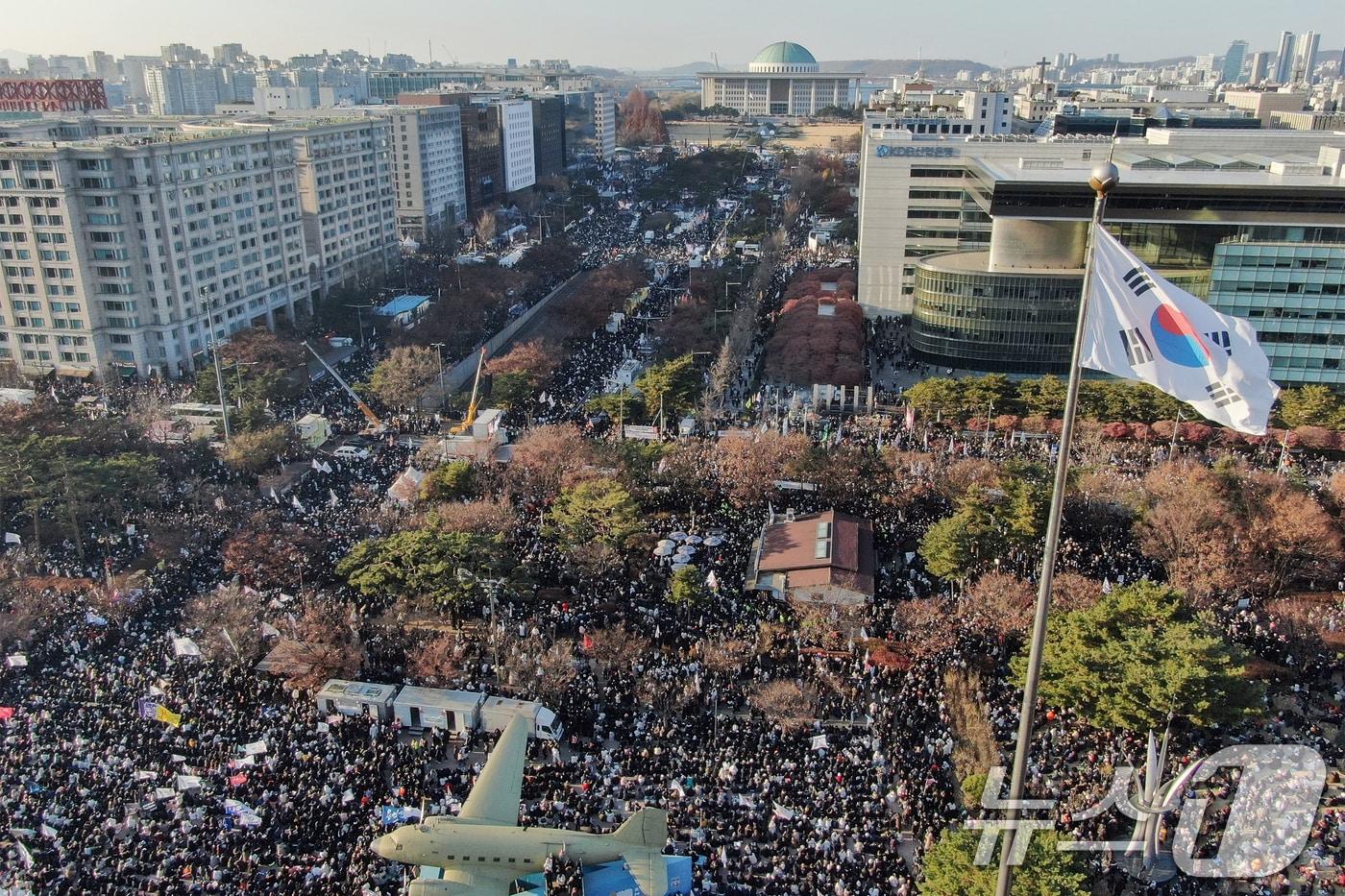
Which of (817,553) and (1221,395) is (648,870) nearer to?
(1221,395)

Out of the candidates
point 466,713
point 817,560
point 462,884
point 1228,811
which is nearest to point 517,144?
point 817,560

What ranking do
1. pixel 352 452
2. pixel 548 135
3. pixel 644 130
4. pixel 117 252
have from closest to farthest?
1. pixel 352 452
2. pixel 117 252
3. pixel 548 135
4. pixel 644 130

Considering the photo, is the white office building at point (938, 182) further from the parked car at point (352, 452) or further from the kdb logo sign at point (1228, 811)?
the kdb logo sign at point (1228, 811)

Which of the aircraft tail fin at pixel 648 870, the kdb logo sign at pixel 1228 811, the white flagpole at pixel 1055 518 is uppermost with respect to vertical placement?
the white flagpole at pixel 1055 518

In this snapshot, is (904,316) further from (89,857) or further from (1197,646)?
(89,857)

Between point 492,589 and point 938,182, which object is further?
point 938,182

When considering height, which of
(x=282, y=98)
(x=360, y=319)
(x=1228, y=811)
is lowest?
(x=1228, y=811)

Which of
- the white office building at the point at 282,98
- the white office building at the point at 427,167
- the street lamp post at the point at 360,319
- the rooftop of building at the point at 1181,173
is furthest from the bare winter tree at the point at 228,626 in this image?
the white office building at the point at 282,98
